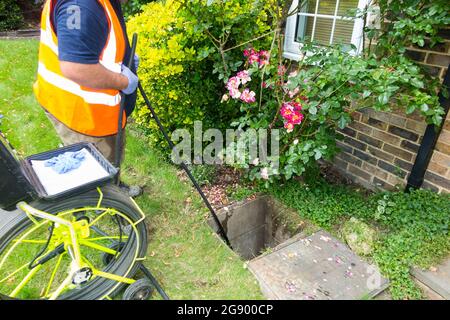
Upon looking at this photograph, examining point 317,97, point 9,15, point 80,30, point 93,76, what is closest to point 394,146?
point 317,97

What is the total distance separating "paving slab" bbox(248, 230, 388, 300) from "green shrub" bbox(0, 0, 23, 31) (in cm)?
975

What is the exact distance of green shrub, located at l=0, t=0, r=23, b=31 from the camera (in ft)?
28.2

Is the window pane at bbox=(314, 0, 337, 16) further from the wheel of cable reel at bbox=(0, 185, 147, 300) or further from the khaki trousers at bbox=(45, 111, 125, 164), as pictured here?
the wheel of cable reel at bbox=(0, 185, 147, 300)

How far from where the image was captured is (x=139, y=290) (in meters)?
2.23

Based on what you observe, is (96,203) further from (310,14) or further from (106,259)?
(310,14)

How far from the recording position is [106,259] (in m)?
2.53

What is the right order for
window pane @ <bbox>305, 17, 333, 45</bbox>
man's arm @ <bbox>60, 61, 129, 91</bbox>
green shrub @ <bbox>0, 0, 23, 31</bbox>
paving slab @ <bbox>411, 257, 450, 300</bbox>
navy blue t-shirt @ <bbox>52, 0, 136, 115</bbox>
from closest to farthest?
navy blue t-shirt @ <bbox>52, 0, 136, 115</bbox> < man's arm @ <bbox>60, 61, 129, 91</bbox> < paving slab @ <bbox>411, 257, 450, 300</bbox> < window pane @ <bbox>305, 17, 333, 45</bbox> < green shrub @ <bbox>0, 0, 23, 31</bbox>

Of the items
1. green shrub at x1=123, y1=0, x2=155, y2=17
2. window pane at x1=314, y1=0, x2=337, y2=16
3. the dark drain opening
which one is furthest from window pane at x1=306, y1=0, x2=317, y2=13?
green shrub at x1=123, y1=0, x2=155, y2=17

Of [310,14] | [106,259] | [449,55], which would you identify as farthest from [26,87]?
[449,55]

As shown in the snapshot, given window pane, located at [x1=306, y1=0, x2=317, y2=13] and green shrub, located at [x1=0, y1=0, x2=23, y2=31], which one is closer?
window pane, located at [x1=306, y1=0, x2=317, y2=13]

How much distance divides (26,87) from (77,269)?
4921 millimetres

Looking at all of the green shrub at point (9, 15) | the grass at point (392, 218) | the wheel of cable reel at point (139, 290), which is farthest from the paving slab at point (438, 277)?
the green shrub at point (9, 15)

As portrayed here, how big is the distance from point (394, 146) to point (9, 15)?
1010 cm

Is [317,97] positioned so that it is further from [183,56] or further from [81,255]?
[81,255]
